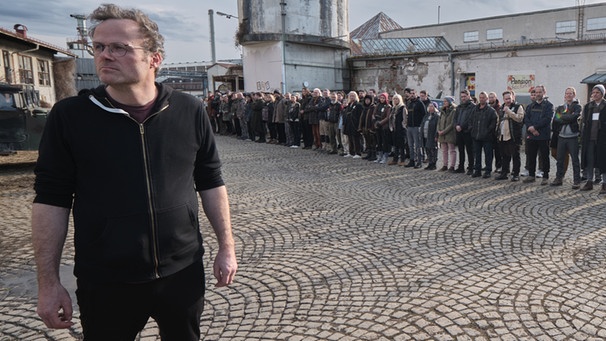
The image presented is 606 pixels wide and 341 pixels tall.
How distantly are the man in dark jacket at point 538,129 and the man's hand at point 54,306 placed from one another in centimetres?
955

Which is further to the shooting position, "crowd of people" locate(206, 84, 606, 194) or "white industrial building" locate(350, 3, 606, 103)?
"white industrial building" locate(350, 3, 606, 103)

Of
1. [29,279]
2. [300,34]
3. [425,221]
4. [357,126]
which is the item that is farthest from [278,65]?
[29,279]

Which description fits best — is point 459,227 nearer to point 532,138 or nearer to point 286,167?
point 532,138

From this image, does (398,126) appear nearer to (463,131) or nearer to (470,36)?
(463,131)

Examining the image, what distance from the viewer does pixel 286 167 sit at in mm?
12312

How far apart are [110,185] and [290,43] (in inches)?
1095

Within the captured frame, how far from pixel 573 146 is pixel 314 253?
6.53 metres

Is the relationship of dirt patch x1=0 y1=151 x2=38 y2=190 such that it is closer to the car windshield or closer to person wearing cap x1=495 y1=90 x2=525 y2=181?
the car windshield

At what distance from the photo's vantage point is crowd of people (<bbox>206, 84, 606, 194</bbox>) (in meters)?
9.20

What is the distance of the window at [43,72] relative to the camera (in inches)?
1149

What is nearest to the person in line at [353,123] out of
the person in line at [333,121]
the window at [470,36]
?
the person in line at [333,121]

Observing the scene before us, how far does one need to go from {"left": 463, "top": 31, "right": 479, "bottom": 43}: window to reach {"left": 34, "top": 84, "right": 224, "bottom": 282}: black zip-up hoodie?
51.6m

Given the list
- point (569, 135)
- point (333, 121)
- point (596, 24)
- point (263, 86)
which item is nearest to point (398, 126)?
point (333, 121)

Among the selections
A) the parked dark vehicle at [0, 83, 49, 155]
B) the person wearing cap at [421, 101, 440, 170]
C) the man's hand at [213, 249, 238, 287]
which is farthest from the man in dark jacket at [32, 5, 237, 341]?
the parked dark vehicle at [0, 83, 49, 155]
